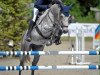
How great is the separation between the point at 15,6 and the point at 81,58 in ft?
12.5

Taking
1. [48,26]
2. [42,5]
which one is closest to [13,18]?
[42,5]

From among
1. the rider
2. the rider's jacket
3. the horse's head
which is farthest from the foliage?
the horse's head

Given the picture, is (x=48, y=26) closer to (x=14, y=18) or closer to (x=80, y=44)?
(x=80, y=44)

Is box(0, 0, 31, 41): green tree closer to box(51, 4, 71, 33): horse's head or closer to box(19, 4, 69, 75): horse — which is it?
box(19, 4, 69, 75): horse

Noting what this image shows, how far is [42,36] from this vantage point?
1111 centimetres

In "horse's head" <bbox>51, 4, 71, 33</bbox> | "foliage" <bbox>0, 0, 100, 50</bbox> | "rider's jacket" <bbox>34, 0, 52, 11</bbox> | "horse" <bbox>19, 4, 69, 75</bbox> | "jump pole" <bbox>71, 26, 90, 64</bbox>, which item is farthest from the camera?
"foliage" <bbox>0, 0, 100, 50</bbox>

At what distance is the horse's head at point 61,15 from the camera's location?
426 inches

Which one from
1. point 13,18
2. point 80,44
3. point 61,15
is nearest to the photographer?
point 61,15

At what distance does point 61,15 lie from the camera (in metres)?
11.0

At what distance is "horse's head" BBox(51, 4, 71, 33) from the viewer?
10.8 m

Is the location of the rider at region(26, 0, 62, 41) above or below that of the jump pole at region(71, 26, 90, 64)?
above

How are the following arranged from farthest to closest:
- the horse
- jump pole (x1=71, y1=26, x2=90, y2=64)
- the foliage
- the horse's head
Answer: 1. the foliage
2. jump pole (x1=71, y1=26, x2=90, y2=64)
3. the horse
4. the horse's head

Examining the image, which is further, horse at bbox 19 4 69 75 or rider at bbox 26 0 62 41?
rider at bbox 26 0 62 41

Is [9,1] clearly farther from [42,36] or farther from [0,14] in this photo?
[42,36]
